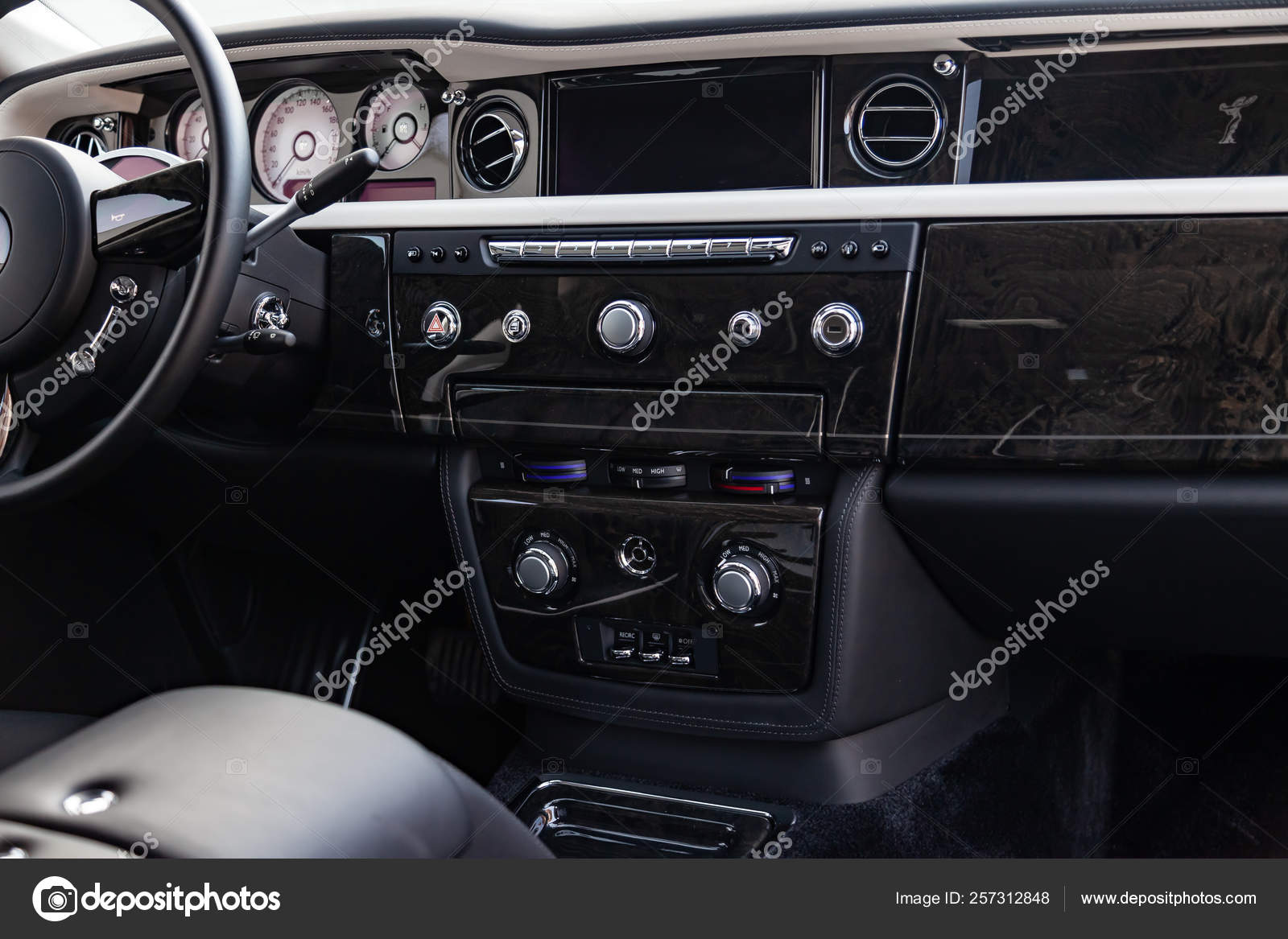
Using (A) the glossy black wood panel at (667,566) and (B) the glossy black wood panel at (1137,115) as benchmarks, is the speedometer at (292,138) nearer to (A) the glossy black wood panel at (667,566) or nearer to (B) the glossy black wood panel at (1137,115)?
(A) the glossy black wood panel at (667,566)

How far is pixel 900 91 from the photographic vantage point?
51.8 inches

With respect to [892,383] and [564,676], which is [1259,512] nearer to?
[892,383]

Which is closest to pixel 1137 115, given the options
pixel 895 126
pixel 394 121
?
pixel 895 126

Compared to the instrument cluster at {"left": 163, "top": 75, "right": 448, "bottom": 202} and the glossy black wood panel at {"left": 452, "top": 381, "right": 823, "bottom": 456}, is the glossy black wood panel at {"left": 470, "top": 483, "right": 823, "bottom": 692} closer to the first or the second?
the glossy black wood panel at {"left": 452, "top": 381, "right": 823, "bottom": 456}

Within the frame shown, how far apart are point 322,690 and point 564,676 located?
59cm

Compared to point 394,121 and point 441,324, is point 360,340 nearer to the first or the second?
point 441,324

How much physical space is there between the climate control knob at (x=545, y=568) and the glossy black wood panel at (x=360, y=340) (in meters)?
0.26

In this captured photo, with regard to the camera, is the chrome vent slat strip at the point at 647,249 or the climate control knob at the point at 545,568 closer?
the chrome vent slat strip at the point at 647,249

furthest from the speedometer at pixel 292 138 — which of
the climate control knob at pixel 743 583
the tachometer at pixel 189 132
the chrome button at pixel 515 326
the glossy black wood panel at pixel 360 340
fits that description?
the climate control knob at pixel 743 583

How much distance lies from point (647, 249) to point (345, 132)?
627 millimetres

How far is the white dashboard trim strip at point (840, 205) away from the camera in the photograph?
110 cm

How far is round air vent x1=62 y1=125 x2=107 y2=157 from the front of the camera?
1.81 m

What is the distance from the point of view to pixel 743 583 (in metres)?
1.33
